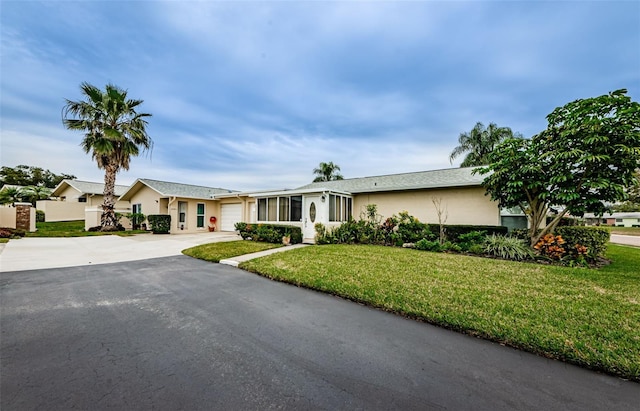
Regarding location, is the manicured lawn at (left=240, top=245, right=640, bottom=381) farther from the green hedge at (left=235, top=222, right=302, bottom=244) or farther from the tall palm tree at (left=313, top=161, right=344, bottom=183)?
the tall palm tree at (left=313, top=161, right=344, bottom=183)

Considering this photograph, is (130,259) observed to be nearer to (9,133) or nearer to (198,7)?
(198,7)

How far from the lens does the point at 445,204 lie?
11.7 meters

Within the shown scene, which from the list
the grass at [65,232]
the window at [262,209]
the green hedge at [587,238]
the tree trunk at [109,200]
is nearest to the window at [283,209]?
the window at [262,209]

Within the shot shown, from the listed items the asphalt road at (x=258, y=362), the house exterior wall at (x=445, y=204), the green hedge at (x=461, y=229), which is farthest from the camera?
the house exterior wall at (x=445, y=204)

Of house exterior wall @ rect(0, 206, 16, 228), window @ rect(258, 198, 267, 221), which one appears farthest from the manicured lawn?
house exterior wall @ rect(0, 206, 16, 228)

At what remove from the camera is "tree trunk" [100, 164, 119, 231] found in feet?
55.3

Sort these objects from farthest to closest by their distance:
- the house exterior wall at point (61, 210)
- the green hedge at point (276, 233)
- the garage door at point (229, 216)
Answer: the house exterior wall at point (61, 210) < the garage door at point (229, 216) < the green hedge at point (276, 233)

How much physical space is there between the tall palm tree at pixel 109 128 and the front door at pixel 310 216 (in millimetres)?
13755

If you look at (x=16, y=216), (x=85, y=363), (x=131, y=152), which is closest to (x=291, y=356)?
(x=85, y=363)

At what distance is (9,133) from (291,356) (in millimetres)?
25371

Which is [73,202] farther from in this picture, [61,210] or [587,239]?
[587,239]

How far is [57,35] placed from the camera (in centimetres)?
945

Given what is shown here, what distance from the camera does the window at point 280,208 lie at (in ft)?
41.7

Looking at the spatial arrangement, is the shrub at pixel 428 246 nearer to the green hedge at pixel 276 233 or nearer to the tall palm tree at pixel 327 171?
the green hedge at pixel 276 233
